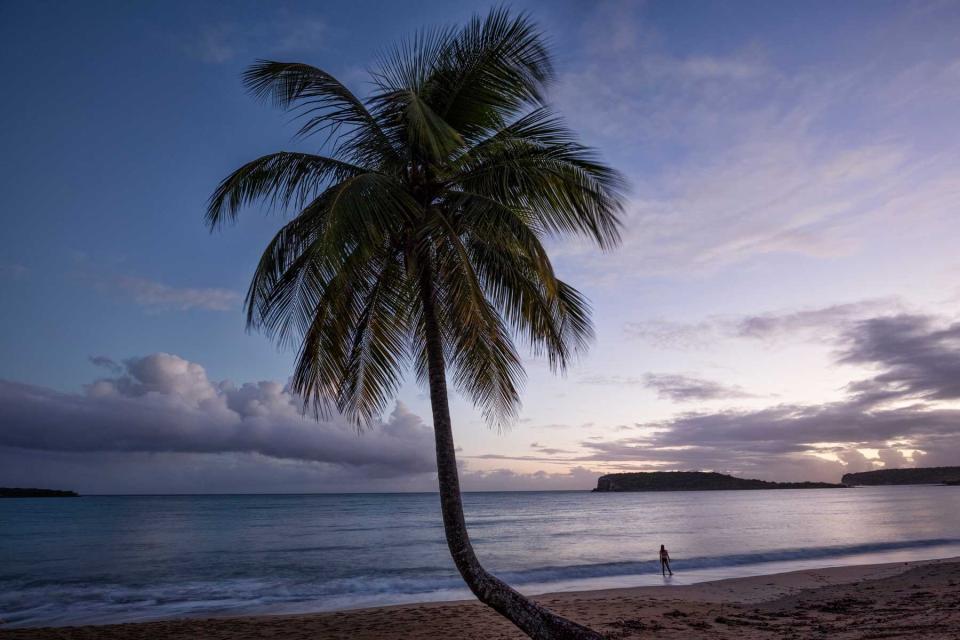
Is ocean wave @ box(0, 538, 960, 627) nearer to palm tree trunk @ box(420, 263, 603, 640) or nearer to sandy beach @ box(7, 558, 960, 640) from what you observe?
sandy beach @ box(7, 558, 960, 640)

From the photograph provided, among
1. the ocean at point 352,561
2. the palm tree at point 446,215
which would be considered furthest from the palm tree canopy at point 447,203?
the ocean at point 352,561

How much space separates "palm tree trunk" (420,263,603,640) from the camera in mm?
6039

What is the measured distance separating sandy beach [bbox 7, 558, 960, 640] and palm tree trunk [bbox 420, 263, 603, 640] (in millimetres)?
4380

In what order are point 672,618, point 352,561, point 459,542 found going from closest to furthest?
point 459,542 < point 672,618 < point 352,561

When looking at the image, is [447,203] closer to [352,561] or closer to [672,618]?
[672,618]

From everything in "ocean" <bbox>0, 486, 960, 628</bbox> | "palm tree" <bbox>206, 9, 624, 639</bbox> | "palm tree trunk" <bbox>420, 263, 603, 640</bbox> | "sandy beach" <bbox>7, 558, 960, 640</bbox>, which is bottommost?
"ocean" <bbox>0, 486, 960, 628</bbox>

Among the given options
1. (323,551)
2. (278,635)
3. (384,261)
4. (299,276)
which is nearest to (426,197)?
(384,261)

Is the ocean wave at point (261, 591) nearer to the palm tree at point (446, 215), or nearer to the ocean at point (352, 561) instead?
the ocean at point (352, 561)

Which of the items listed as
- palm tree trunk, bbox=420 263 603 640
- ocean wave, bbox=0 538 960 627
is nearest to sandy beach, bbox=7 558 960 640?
ocean wave, bbox=0 538 960 627

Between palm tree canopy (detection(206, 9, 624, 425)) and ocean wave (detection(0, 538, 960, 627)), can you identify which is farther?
ocean wave (detection(0, 538, 960, 627))

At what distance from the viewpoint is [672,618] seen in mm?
11586

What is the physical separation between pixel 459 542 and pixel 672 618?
7.38 metres

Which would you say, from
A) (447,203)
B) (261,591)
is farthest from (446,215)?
(261,591)

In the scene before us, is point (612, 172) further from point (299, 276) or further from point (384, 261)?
point (299, 276)
